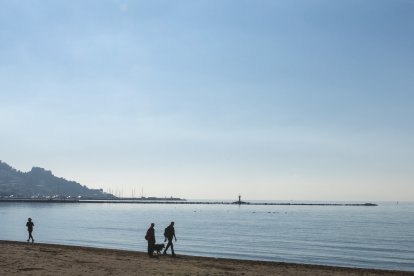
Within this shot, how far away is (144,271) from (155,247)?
811 cm

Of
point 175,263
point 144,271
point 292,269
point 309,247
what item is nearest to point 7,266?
point 144,271

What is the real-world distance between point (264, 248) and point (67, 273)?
30.1 metres

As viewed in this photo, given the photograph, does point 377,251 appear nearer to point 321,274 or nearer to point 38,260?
point 321,274

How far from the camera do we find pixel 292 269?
25.1 metres

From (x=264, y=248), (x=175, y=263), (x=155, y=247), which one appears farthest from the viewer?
(x=264, y=248)

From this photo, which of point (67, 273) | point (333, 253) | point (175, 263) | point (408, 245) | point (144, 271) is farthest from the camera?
point (408, 245)

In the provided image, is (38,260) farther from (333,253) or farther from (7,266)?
(333,253)

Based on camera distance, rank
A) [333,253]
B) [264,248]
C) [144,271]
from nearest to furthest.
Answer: [144,271] → [333,253] → [264,248]

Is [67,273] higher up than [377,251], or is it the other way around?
[67,273]

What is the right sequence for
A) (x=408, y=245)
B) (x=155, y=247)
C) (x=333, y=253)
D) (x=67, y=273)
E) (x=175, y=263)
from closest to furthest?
(x=67, y=273)
(x=175, y=263)
(x=155, y=247)
(x=333, y=253)
(x=408, y=245)

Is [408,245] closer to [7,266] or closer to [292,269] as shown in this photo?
[292,269]

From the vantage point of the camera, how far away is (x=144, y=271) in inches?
822

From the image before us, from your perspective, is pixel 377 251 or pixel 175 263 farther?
pixel 377 251

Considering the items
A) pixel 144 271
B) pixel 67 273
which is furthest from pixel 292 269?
pixel 67 273
